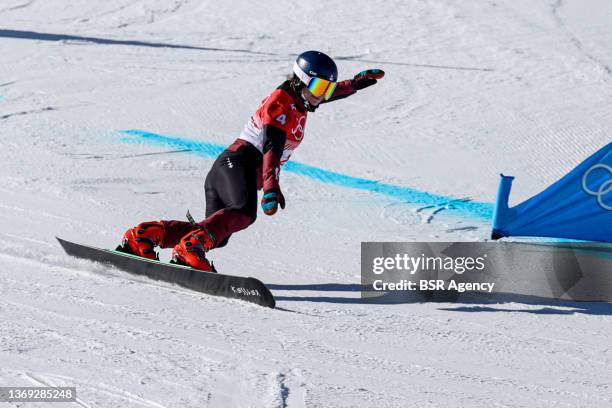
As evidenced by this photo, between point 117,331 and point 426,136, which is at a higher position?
point 426,136

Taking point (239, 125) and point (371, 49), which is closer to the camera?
point (239, 125)

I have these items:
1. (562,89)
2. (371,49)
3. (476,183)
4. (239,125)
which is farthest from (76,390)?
(371,49)

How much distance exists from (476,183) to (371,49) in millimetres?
5115

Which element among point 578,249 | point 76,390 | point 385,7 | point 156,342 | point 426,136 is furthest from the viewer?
point 385,7

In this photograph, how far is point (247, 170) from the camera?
5.67m

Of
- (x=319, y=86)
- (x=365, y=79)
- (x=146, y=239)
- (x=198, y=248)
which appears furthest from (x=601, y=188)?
(x=146, y=239)

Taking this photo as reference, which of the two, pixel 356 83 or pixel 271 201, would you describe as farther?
pixel 356 83

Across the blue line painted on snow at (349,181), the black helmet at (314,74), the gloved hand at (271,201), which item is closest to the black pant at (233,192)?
the gloved hand at (271,201)

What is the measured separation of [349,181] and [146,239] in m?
3.02

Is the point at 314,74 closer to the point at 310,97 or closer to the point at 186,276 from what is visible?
the point at 310,97

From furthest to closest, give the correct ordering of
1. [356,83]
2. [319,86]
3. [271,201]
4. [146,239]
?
[356,83] → [146,239] → [319,86] → [271,201]

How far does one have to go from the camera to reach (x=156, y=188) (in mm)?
7820

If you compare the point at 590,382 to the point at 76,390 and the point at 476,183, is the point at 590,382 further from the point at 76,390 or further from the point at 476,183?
the point at 476,183

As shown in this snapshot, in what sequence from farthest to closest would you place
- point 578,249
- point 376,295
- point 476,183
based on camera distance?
point 476,183 → point 578,249 → point 376,295
